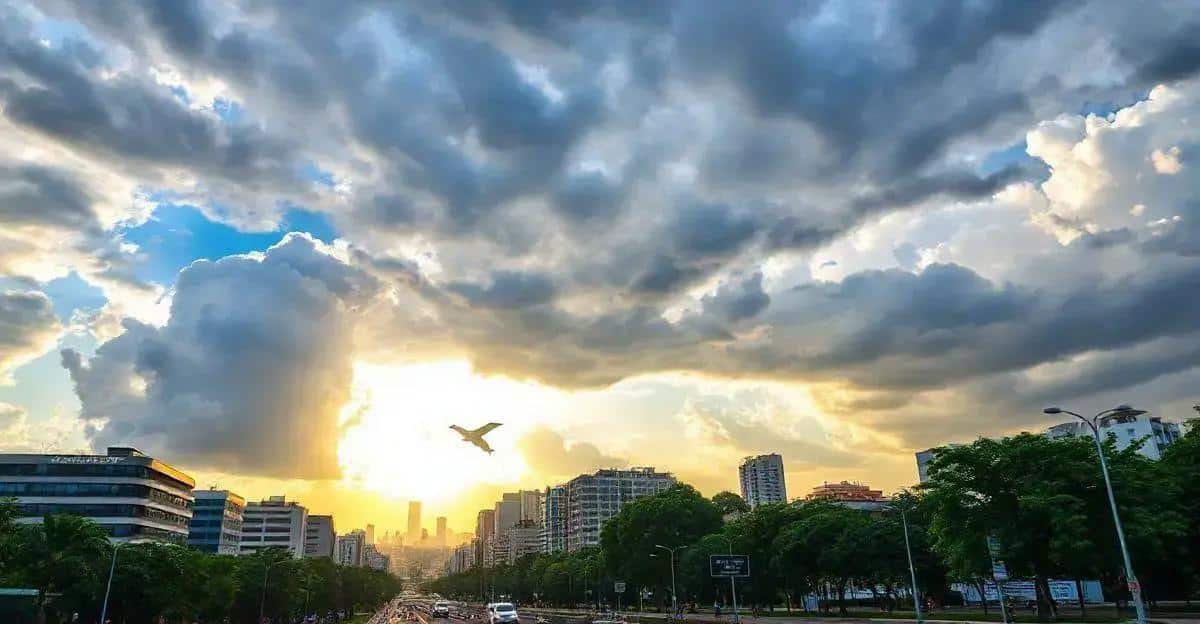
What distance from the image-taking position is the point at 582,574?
500ft

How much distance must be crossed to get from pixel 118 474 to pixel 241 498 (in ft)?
259

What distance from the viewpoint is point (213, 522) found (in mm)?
173125

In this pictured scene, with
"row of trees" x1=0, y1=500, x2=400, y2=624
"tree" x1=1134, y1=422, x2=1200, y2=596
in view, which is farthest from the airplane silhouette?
"tree" x1=1134, y1=422, x2=1200, y2=596

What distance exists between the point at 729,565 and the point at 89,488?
9946 centimetres

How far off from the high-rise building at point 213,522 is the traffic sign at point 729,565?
440 ft

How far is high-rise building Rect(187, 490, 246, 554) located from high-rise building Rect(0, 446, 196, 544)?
54834mm

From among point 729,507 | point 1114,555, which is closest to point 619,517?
point 729,507

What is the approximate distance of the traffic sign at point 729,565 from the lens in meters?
76.9

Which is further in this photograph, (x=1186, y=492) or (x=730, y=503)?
(x=730, y=503)

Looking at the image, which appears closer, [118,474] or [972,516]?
[972,516]

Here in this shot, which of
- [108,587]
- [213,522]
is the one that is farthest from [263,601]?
[213,522]

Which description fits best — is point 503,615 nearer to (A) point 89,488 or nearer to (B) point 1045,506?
(B) point 1045,506

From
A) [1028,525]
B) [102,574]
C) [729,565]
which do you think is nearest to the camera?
[1028,525]

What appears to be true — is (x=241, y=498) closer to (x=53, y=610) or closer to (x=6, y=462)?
(x=6, y=462)
